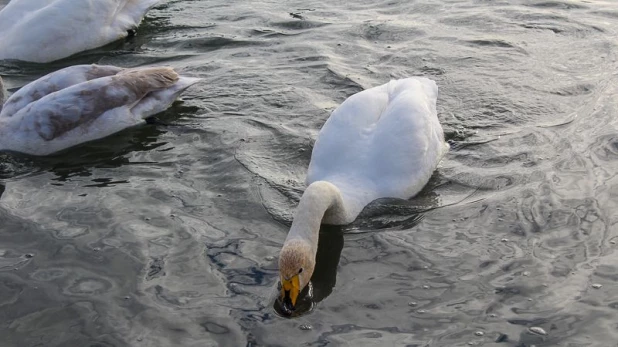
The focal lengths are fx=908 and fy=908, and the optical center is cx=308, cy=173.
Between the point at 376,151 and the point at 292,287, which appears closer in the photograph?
the point at 292,287

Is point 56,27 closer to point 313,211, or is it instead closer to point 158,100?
point 158,100

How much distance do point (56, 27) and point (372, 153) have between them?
5022 mm

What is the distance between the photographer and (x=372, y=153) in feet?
Answer: 23.0

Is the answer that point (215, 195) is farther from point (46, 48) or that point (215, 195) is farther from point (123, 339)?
point (46, 48)

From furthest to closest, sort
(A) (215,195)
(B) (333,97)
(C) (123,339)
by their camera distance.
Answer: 1. (B) (333,97)
2. (A) (215,195)
3. (C) (123,339)

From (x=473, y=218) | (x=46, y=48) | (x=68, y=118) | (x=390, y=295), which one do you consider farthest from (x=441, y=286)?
(x=46, y=48)

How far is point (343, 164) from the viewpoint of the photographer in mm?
7000

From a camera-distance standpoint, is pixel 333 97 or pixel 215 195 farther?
pixel 333 97

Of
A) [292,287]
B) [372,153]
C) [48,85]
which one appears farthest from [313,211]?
[48,85]

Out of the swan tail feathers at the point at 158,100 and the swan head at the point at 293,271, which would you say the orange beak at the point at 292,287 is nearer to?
the swan head at the point at 293,271

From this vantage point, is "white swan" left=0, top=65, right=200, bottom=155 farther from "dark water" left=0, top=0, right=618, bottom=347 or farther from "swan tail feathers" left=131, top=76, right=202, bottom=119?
"dark water" left=0, top=0, right=618, bottom=347

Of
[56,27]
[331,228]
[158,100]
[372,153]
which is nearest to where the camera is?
[331,228]

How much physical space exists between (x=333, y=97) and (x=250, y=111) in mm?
886

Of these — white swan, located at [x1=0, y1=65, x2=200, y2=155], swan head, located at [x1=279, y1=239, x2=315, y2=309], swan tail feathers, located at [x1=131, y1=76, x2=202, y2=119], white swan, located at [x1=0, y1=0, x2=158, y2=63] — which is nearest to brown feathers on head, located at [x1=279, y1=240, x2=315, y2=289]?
swan head, located at [x1=279, y1=239, x2=315, y2=309]
